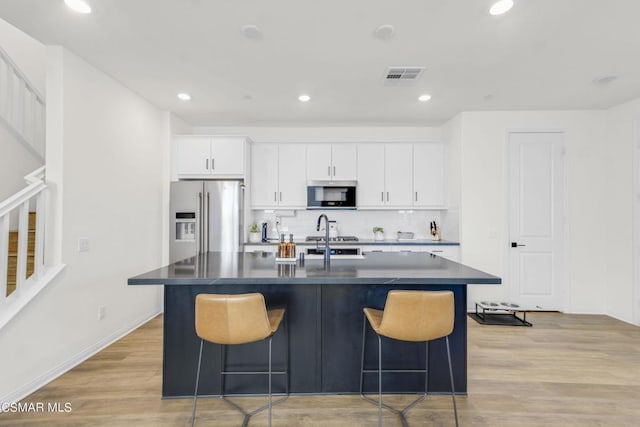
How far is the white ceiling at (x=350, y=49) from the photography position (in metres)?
2.20

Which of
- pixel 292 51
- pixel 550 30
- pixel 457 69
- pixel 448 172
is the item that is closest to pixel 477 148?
pixel 448 172

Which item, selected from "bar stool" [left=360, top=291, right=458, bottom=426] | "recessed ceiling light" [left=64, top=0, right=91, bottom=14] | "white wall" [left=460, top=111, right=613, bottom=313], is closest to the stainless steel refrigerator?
"recessed ceiling light" [left=64, top=0, right=91, bottom=14]

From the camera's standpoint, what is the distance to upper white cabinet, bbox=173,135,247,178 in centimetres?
445

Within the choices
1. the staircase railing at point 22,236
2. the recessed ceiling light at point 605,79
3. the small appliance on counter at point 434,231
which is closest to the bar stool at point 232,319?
the staircase railing at point 22,236

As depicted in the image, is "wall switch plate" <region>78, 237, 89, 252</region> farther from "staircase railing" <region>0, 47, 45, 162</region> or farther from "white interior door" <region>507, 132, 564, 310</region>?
"white interior door" <region>507, 132, 564, 310</region>

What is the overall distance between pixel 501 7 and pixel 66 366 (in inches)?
167

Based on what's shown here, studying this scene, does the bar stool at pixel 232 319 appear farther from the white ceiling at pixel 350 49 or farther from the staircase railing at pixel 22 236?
the white ceiling at pixel 350 49

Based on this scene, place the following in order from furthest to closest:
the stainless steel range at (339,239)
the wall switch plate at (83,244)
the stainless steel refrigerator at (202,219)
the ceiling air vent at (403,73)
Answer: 1. the stainless steel range at (339,239)
2. the stainless steel refrigerator at (202,219)
3. the ceiling air vent at (403,73)
4. the wall switch plate at (83,244)

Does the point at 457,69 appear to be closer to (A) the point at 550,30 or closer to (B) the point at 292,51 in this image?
(A) the point at 550,30

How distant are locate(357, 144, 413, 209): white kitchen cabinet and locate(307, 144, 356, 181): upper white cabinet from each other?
0.14 metres

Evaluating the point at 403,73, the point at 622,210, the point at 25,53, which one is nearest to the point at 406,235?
the point at 403,73

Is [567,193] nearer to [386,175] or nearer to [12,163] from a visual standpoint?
[386,175]

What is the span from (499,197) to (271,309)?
3511mm

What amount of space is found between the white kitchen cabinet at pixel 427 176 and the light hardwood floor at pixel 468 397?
2.12 m
